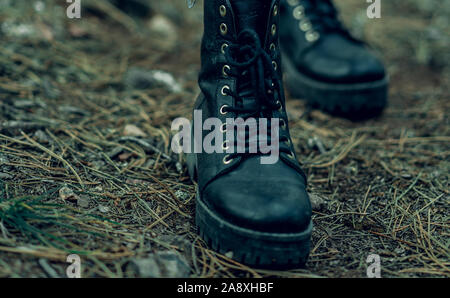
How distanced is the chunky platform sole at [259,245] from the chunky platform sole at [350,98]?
1.28m

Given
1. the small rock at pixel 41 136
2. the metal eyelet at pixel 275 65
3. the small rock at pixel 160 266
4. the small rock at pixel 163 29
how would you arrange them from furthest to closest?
the small rock at pixel 163 29 → the small rock at pixel 41 136 → the metal eyelet at pixel 275 65 → the small rock at pixel 160 266

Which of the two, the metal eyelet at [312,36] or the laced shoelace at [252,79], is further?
the metal eyelet at [312,36]

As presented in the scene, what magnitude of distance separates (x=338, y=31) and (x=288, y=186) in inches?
64.2

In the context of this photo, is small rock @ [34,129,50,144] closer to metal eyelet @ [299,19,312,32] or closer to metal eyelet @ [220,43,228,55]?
metal eyelet @ [220,43,228,55]

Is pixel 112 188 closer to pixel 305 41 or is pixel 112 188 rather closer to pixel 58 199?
pixel 58 199

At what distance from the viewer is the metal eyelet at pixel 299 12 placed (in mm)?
2562

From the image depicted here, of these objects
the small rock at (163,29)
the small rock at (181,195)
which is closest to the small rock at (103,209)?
the small rock at (181,195)

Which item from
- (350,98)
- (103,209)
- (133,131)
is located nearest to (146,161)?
(133,131)

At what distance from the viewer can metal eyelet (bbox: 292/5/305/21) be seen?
2.56 metres

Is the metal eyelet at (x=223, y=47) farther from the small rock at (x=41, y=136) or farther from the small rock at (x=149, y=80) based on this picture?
the small rock at (x=149, y=80)

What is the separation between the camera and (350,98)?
94.0 inches

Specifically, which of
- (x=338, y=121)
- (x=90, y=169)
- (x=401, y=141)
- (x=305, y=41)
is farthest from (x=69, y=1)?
(x=401, y=141)
